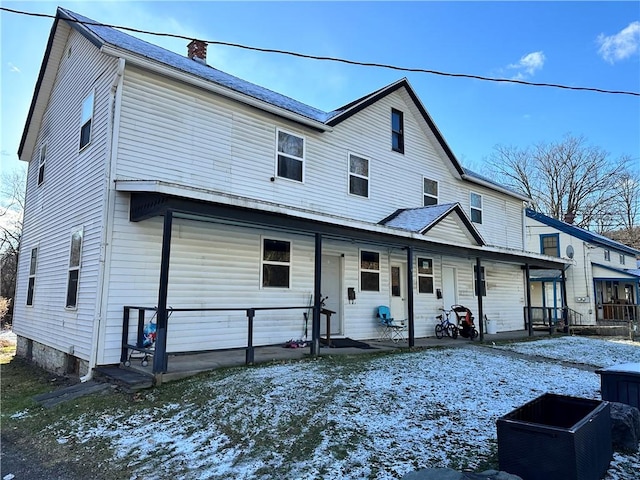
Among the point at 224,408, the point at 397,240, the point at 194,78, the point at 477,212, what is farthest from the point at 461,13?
the point at 224,408

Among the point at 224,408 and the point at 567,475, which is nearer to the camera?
the point at 567,475

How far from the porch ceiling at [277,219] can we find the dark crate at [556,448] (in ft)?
18.6

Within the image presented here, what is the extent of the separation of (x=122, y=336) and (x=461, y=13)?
9.97 metres

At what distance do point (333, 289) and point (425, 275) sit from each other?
3.87m

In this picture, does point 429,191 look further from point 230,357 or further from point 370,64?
point 230,357

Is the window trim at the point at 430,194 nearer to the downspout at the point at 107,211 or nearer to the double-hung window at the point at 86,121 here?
the downspout at the point at 107,211

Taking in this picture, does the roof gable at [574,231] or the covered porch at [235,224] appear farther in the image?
the roof gable at [574,231]

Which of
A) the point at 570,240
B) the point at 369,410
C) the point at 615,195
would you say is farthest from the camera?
the point at 615,195

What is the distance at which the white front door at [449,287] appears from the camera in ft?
48.8

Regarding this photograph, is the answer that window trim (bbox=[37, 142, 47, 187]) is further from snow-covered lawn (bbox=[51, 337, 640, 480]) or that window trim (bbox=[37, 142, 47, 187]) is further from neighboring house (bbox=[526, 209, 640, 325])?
neighboring house (bbox=[526, 209, 640, 325])

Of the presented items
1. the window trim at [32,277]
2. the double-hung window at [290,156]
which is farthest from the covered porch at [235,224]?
the window trim at [32,277]

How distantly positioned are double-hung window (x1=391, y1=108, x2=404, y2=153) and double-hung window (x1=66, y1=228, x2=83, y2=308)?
9412 mm

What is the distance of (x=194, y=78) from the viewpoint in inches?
364

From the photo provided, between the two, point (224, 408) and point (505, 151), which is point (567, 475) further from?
point (505, 151)
